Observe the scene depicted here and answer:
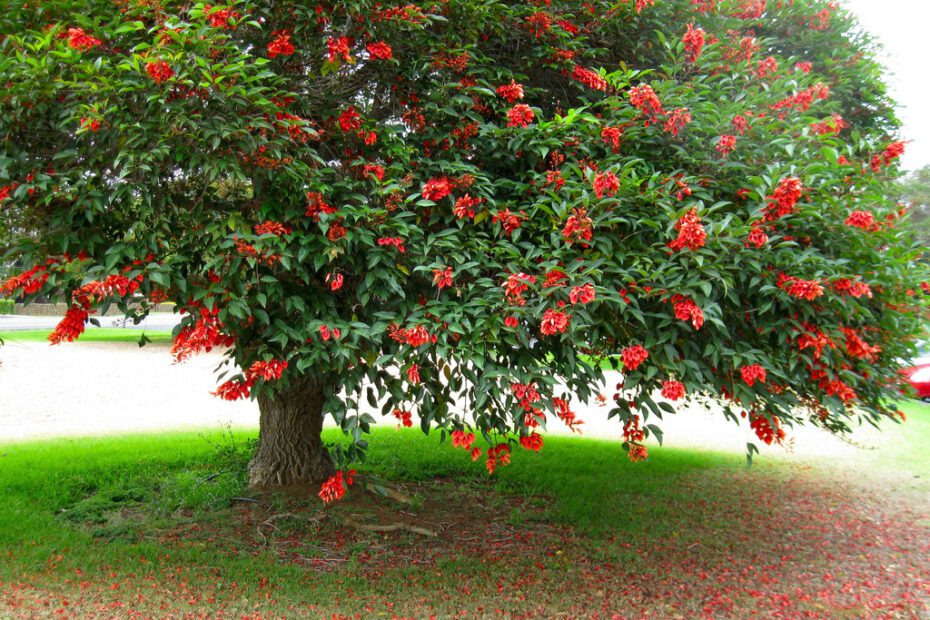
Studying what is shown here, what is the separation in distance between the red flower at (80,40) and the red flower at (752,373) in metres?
3.08

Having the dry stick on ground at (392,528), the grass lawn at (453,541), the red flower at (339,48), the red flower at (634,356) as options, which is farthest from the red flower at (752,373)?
the dry stick on ground at (392,528)

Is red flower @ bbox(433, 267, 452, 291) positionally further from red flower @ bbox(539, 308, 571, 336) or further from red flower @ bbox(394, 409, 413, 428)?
red flower @ bbox(394, 409, 413, 428)

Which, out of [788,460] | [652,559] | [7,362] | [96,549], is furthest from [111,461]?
[7,362]

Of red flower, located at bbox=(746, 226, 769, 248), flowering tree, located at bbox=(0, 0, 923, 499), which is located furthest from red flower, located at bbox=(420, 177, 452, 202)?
red flower, located at bbox=(746, 226, 769, 248)

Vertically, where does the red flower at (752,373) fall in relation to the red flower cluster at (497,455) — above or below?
above

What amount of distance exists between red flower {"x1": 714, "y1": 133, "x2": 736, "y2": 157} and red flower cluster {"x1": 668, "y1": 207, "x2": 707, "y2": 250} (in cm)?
66

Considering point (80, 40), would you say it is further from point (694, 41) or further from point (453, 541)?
point (453, 541)

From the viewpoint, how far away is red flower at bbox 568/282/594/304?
2369 mm

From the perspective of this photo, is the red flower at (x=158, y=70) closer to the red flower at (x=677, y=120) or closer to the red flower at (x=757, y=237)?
the red flower at (x=677, y=120)

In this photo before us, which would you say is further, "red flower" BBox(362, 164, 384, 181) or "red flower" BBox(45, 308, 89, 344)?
"red flower" BBox(362, 164, 384, 181)

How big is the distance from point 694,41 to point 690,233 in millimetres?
1454

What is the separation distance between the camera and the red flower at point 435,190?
9.30 ft

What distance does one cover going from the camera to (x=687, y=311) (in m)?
2.45

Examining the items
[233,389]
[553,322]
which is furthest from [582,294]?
[233,389]
